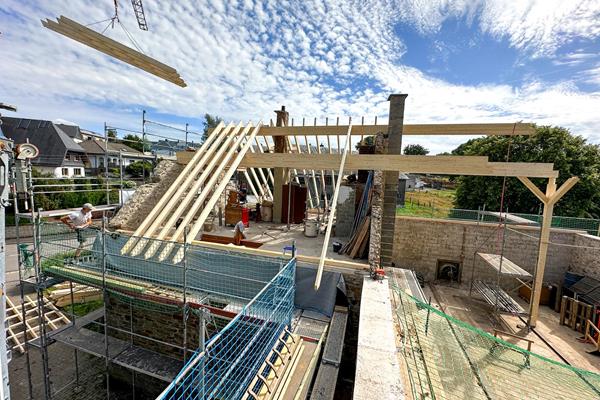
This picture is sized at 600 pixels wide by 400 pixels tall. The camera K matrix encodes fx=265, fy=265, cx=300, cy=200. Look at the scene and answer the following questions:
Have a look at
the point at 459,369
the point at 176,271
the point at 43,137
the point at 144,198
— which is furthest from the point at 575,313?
the point at 43,137

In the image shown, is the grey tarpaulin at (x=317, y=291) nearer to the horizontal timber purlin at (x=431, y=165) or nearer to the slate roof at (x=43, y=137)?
the horizontal timber purlin at (x=431, y=165)

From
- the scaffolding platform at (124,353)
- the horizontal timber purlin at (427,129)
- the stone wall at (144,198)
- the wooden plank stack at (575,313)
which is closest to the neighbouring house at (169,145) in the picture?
the stone wall at (144,198)

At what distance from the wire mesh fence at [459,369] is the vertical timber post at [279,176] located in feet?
23.4

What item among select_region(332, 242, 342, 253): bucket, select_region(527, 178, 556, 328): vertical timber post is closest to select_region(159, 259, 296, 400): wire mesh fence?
select_region(332, 242, 342, 253): bucket

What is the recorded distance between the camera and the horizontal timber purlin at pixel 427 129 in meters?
7.90

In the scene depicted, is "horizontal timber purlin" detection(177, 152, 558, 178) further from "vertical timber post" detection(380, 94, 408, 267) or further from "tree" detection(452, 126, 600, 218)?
"tree" detection(452, 126, 600, 218)

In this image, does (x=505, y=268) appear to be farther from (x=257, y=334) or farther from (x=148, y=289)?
(x=148, y=289)

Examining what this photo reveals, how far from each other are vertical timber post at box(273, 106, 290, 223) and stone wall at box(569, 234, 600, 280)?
12102 millimetres

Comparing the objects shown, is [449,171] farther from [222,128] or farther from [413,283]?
[222,128]

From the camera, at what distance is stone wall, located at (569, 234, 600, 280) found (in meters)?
10.3

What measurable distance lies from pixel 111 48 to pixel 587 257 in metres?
20.0

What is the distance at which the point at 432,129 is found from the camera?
859cm

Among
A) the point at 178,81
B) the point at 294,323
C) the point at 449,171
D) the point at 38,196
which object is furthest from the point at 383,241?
the point at 38,196

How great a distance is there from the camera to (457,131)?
8.62 metres
